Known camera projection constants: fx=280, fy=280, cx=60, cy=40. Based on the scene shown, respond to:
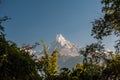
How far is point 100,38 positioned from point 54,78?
8303mm

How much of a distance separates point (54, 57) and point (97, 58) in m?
15.9

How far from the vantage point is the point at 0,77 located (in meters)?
14.3

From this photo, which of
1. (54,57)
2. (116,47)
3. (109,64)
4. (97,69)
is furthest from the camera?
(54,57)

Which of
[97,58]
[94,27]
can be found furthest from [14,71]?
[97,58]

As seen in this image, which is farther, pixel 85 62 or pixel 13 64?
pixel 85 62

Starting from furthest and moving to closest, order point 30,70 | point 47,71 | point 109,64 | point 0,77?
point 47,71
point 109,64
point 30,70
point 0,77

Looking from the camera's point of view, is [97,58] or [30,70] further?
[97,58]

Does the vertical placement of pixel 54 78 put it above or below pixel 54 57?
below

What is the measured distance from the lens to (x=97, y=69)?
95.1 feet

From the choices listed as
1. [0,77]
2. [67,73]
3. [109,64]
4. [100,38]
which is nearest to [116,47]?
[100,38]

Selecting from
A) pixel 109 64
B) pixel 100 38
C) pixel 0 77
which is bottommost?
pixel 0 77

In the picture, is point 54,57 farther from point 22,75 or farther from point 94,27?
point 22,75

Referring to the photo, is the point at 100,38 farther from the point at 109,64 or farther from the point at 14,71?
the point at 14,71

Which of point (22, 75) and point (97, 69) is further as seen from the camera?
point (97, 69)
